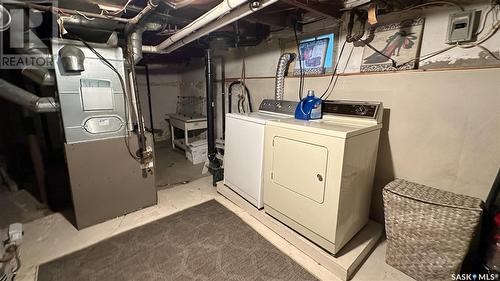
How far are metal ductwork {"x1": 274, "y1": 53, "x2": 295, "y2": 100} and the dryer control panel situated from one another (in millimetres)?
699

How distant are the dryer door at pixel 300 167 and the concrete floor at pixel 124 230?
0.51 meters

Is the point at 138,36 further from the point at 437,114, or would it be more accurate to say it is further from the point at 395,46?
the point at 437,114

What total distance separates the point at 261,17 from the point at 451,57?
1.64 meters

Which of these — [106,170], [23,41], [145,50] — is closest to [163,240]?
[106,170]

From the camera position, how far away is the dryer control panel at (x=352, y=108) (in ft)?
5.89

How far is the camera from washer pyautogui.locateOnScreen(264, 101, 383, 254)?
61.2 inches

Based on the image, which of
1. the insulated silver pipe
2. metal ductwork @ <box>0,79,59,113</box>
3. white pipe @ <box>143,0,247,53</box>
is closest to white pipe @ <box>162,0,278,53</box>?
the insulated silver pipe

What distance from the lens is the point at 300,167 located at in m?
1.77

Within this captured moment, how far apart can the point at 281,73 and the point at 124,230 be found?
92.9 inches

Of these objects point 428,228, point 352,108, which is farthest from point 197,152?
point 428,228

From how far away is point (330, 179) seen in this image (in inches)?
61.8

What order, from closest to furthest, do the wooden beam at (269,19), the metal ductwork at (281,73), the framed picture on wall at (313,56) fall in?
the wooden beam at (269,19)
the framed picture on wall at (313,56)
the metal ductwork at (281,73)

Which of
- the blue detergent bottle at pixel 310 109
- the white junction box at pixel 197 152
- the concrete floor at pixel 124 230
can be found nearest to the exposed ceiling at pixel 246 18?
the blue detergent bottle at pixel 310 109

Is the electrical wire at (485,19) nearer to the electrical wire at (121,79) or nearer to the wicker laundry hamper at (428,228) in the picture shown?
the wicker laundry hamper at (428,228)
